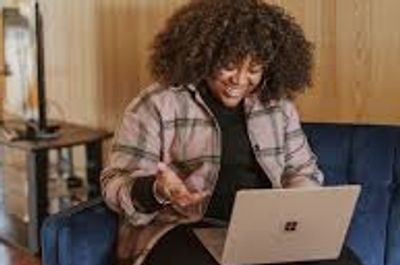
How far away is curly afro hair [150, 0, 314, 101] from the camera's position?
165 cm

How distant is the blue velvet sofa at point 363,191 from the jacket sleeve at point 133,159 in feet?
0.23

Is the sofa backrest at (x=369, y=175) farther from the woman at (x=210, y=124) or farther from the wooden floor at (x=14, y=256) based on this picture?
the wooden floor at (x=14, y=256)

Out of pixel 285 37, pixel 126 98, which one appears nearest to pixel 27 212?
pixel 126 98

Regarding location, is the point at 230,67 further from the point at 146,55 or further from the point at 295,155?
the point at 146,55

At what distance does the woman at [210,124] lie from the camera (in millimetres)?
1603

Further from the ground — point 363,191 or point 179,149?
point 179,149

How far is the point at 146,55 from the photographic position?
2572mm

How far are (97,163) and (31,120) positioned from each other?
0.32 metres

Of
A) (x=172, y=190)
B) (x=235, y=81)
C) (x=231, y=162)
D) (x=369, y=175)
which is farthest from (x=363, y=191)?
(x=172, y=190)

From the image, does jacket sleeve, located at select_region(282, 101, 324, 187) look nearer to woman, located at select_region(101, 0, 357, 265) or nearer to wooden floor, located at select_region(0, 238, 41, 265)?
woman, located at select_region(101, 0, 357, 265)

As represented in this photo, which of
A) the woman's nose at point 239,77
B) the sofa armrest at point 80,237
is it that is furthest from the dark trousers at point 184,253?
the woman's nose at point 239,77

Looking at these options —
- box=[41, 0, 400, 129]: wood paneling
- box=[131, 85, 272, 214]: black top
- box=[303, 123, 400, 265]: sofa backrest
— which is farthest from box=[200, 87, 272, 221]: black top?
box=[41, 0, 400, 129]: wood paneling

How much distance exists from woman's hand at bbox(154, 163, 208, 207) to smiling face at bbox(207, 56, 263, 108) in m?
0.29

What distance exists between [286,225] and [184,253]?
24 cm
